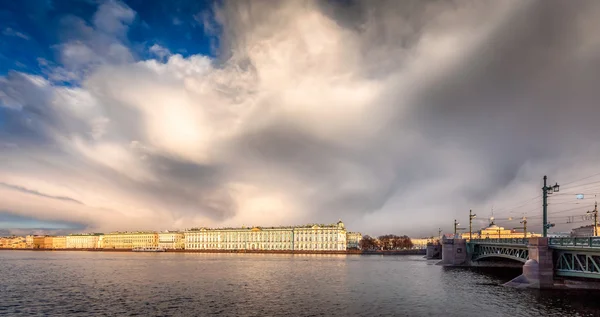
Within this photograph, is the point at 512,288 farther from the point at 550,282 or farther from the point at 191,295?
the point at 191,295

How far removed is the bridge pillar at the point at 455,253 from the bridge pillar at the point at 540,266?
48590mm

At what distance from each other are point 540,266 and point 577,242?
5.83 metres

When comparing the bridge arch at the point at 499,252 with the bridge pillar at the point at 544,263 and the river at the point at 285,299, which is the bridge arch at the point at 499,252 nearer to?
the river at the point at 285,299

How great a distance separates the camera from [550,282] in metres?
44.4

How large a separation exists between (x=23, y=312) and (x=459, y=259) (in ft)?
258

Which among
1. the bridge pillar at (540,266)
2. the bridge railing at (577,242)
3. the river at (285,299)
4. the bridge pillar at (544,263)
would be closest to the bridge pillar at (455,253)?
the river at (285,299)

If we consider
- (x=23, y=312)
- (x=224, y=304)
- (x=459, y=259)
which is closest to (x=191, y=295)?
(x=224, y=304)

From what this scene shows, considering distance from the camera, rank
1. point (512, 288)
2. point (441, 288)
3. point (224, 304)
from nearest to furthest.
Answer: point (224, 304)
point (512, 288)
point (441, 288)

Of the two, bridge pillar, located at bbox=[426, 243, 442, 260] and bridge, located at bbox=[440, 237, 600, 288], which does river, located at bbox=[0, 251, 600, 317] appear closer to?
bridge, located at bbox=[440, 237, 600, 288]

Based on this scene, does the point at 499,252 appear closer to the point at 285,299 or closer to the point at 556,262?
the point at 556,262

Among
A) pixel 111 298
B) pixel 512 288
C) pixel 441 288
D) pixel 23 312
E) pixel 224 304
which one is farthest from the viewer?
pixel 441 288

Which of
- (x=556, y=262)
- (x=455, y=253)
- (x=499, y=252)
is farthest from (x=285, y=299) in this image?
(x=455, y=253)

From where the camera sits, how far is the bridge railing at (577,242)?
118 feet

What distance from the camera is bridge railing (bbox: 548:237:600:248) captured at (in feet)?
118
